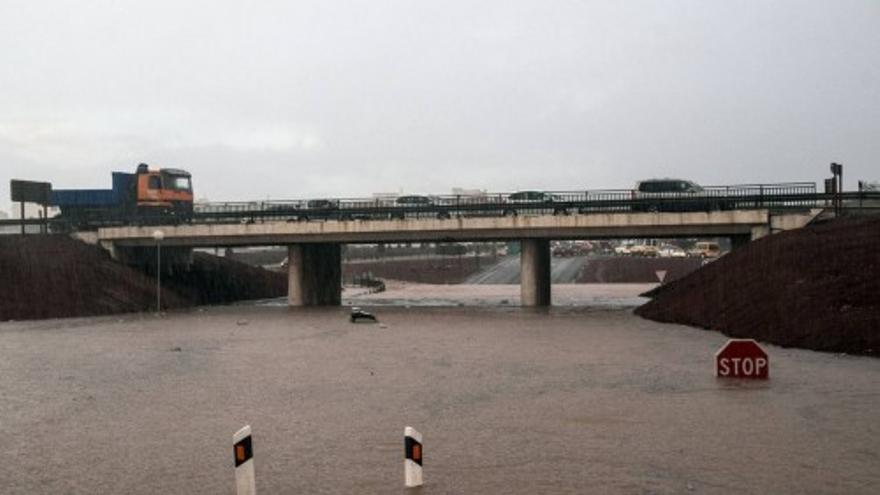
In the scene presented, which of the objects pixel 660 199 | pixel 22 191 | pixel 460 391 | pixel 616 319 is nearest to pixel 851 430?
pixel 460 391

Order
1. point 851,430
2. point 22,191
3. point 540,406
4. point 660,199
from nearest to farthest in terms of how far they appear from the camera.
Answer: point 851,430, point 540,406, point 660,199, point 22,191

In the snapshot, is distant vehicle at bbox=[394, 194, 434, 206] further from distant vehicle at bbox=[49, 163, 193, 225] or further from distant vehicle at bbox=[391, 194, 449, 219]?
distant vehicle at bbox=[49, 163, 193, 225]

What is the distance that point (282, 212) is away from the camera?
6306 cm

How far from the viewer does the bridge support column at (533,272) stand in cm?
5828

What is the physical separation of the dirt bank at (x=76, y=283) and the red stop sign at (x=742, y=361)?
1658 inches

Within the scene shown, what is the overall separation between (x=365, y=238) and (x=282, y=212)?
307 inches

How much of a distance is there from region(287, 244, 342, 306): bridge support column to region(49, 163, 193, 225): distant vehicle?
418 inches

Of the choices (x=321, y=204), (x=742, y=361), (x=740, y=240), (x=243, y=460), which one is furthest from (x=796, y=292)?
(x=321, y=204)

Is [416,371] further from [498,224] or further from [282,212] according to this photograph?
[282,212]

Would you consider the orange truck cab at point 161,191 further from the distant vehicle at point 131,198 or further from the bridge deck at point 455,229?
the bridge deck at point 455,229

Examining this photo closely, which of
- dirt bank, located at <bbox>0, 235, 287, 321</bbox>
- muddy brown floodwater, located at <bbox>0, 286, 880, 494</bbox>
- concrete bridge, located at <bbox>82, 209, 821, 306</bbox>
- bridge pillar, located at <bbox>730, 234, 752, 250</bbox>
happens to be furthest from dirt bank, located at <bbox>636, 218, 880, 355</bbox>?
dirt bank, located at <bbox>0, 235, 287, 321</bbox>

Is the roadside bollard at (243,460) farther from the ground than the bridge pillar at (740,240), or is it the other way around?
the bridge pillar at (740,240)

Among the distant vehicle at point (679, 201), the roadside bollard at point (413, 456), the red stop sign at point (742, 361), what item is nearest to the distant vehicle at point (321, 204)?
the distant vehicle at point (679, 201)

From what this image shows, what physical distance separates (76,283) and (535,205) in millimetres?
32203
